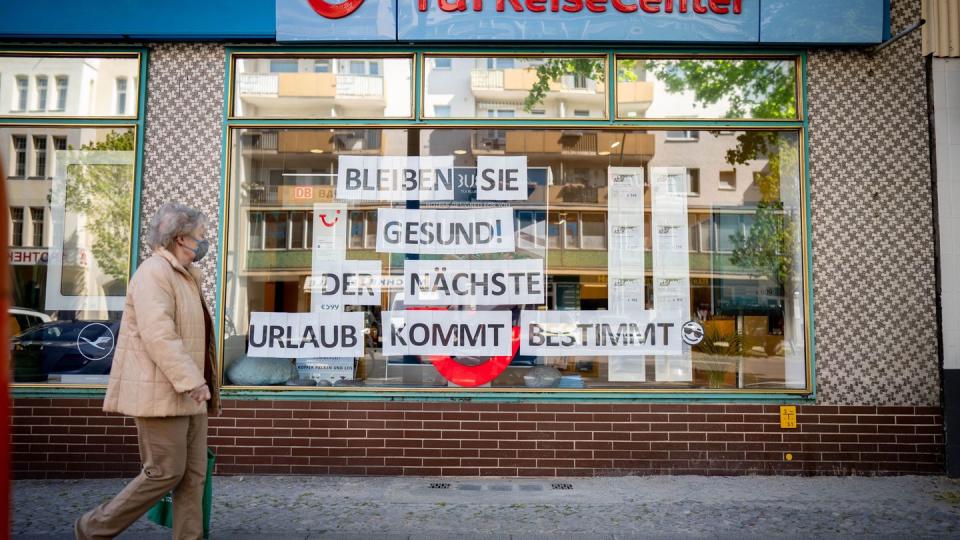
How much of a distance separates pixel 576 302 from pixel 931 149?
3402mm

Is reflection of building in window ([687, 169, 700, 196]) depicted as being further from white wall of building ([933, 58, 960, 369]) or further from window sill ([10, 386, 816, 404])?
white wall of building ([933, 58, 960, 369])

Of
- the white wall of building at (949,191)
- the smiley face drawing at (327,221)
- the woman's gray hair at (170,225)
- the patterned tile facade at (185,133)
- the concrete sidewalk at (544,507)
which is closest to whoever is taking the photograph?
the woman's gray hair at (170,225)

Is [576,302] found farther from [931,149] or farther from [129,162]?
[129,162]

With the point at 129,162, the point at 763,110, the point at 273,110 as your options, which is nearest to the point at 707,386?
the point at 763,110

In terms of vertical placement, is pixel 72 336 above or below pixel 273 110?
below

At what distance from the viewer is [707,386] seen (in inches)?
256

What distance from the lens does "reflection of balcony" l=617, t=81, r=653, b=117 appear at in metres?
6.61

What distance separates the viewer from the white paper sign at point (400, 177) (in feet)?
22.1

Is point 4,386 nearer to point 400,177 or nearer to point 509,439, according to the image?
point 509,439

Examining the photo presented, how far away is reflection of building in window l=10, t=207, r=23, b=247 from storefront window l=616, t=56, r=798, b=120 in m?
5.57

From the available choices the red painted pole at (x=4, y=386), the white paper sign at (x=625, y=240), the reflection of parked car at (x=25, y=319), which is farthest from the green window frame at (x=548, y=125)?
the red painted pole at (x=4, y=386)

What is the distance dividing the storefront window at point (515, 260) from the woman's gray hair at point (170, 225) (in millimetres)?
2385

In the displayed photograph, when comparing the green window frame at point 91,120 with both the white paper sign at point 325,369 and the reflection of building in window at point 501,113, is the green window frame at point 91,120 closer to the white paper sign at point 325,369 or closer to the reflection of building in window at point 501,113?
the white paper sign at point 325,369

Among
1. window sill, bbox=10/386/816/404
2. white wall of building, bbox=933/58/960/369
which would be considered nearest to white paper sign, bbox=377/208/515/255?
window sill, bbox=10/386/816/404
